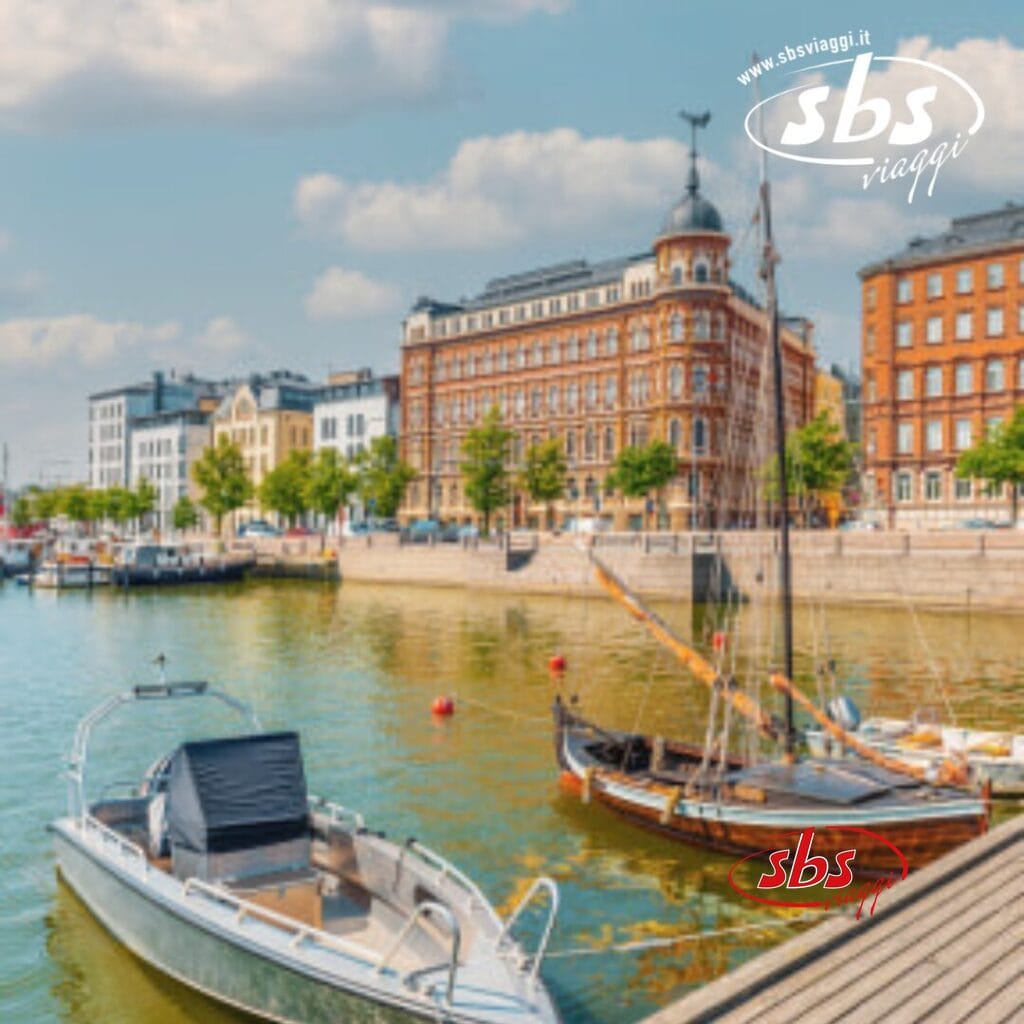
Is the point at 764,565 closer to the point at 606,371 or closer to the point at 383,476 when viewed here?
the point at 606,371

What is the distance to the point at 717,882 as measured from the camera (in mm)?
17453

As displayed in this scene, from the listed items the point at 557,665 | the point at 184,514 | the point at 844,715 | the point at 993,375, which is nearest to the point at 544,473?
the point at 993,375

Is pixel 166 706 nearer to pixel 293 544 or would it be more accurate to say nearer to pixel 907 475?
pixel 907 475

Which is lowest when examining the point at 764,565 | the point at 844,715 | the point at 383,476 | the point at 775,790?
the point at 844,715

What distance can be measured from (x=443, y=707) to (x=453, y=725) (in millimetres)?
1391

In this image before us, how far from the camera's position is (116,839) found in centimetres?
1512

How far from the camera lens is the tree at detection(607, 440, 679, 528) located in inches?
3418

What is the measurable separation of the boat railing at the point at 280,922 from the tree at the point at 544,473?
79.6 metres

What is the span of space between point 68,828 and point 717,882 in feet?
33.9

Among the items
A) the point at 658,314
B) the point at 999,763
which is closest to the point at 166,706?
the point at 999,763

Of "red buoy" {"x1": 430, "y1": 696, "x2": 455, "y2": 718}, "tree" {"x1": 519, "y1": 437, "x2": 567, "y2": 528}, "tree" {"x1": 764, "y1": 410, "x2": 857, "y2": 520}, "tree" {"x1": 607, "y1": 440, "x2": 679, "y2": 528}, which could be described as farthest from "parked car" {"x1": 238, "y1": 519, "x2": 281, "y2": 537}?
"red buoy" {"x1": 430, "y1": 696, "x2": 455, "y2": 718}

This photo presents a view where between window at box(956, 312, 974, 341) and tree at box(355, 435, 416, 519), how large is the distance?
55.1 metres

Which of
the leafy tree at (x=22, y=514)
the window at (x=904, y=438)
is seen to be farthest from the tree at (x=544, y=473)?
the leafy tree at (x=22, y=514)

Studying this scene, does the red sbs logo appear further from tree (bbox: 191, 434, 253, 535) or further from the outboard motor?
tree (bbox: 191, 434, 253, 535)
